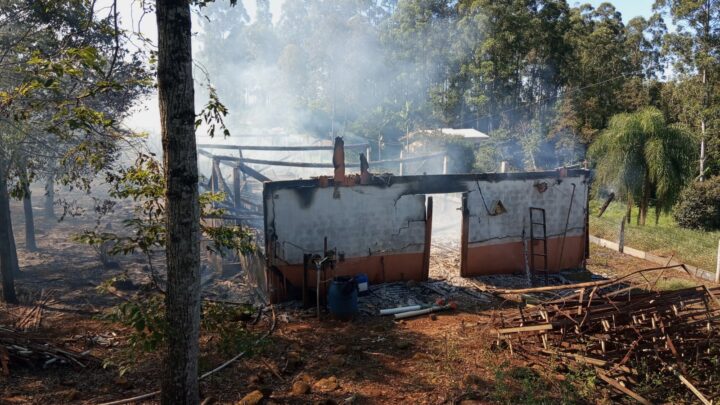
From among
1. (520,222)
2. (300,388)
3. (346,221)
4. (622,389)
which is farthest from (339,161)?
(622,389)

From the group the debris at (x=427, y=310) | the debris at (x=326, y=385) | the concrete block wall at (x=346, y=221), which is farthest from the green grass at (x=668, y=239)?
the debris at (x=326, y=385)

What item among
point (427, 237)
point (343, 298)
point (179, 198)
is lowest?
point (343, 298)

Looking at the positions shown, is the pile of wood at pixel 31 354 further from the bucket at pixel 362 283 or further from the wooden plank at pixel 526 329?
the wooden plank at pixel 526 329

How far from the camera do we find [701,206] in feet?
61.0

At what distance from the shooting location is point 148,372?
19.6 feet

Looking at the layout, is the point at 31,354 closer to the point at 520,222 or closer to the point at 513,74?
the point at 520,222

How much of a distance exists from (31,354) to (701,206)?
21.3 m

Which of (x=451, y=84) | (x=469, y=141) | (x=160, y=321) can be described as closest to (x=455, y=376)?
(x=160, y=321)

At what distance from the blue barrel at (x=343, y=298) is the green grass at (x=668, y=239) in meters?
10.2

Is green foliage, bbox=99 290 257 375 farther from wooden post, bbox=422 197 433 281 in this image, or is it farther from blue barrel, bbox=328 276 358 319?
wooden post, bbox=422 197 433 281

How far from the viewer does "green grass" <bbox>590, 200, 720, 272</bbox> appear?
1405 centimetres

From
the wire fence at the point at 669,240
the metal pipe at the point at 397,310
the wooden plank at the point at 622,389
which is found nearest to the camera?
the wooden plank at the point at 622,389

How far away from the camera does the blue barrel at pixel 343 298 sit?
8.79 meters

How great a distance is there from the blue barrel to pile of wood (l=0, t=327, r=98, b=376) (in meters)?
3.92
